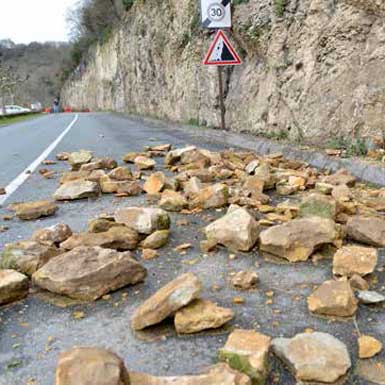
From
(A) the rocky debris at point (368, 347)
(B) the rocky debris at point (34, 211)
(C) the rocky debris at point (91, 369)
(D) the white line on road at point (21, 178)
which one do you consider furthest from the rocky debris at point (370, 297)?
(D) the white line on road at point (21, 178)

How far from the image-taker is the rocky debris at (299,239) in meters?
2.84

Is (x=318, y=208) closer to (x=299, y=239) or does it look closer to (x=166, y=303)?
(x=299, y=239)

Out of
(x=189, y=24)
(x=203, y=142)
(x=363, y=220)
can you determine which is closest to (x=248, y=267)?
(x=363, y=220)

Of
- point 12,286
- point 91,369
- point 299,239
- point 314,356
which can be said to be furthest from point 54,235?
point 314,356

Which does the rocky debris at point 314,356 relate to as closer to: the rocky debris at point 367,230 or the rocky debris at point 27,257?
the rocky debris at point 367,230

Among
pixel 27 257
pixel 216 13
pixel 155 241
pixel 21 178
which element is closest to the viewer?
pixel 27 257

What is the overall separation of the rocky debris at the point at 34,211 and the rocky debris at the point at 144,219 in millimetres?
988

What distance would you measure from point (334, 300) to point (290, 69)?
6.59m

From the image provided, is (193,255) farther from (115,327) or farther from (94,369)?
(94,369)

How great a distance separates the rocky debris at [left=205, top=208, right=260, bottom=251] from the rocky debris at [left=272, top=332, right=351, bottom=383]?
1090 millimetres

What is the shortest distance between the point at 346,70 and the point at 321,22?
112cm

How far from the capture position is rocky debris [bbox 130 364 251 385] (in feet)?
5.29

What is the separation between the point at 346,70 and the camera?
6613mm

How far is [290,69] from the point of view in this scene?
8164mm
